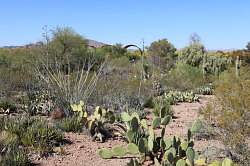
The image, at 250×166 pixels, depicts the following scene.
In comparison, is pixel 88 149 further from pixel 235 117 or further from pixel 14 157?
pixel 235 117

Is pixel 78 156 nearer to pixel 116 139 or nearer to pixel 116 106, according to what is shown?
pixel 116 139

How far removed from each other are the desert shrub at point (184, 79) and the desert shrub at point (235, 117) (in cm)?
1446

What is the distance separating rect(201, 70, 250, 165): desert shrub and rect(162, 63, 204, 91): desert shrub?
14463 millimetres

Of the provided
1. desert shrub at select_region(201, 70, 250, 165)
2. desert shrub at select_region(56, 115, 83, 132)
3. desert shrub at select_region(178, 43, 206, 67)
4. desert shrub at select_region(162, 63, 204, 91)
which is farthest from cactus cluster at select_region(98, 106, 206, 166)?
desert shrub at select_region(178, 43, 206, 67)

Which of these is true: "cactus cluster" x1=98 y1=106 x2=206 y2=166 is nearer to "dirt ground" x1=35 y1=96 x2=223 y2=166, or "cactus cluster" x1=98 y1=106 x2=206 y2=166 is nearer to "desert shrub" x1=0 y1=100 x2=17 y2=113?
"dirt ground" x1=35 y1=96 x2=223 y2=166

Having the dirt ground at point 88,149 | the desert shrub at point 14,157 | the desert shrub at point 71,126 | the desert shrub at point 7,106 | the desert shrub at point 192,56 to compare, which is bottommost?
the dirt ground at point 88,149

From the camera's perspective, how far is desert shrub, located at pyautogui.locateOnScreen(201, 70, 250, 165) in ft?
28.7

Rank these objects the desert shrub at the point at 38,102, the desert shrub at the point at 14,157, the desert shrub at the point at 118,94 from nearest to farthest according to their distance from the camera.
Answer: the desert shrub at the point at 14,157, the desert shrub at the point at 38,102, the desert shrub at the point at 118,94

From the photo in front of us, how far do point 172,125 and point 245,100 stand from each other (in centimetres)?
398

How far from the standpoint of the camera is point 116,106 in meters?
14.8

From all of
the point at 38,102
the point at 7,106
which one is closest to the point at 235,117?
the point at 38,102

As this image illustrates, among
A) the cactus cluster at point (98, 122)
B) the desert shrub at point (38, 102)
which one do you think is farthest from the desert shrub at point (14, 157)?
the desert shrub at point (38, 102)

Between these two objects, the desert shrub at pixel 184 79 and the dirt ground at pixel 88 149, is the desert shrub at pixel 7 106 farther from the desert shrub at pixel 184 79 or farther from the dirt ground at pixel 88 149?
the desert shrub at pixel 184 79

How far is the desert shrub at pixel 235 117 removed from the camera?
344 inches
